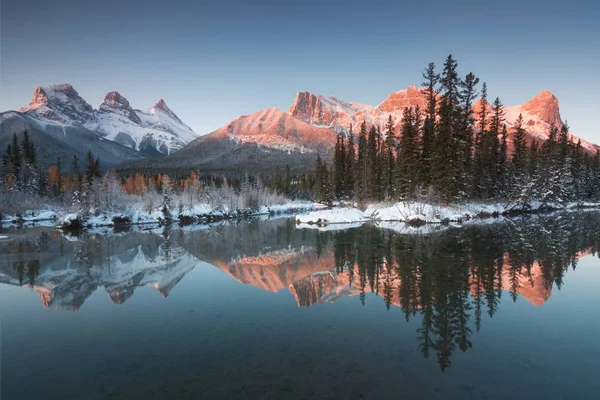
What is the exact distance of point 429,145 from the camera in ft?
159

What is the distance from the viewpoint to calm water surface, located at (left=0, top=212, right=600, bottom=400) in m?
7.89

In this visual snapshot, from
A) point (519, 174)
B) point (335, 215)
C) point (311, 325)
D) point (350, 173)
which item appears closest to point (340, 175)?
point (350, 173)

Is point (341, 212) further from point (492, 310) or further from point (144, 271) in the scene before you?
point (492, 310)

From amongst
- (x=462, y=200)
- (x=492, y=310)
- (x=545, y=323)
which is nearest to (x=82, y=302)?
(x=492, y=310)

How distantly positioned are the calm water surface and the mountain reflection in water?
111 millimetres

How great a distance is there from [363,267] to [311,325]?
8.65m

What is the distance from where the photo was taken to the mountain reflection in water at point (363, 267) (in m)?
13.4

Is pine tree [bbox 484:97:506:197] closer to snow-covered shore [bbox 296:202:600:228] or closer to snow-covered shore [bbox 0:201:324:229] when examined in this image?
snow-covered shore [bbox 296:202:600:228]

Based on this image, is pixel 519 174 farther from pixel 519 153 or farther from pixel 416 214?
pixel 416 214

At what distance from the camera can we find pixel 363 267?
19844 mm

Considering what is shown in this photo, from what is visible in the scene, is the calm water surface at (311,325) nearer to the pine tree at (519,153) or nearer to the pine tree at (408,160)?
the pine tree at (408,160)

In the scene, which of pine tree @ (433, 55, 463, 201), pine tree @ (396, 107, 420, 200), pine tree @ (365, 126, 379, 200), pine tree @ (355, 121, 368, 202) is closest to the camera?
pine tree @ (433, 55, 463, 201)

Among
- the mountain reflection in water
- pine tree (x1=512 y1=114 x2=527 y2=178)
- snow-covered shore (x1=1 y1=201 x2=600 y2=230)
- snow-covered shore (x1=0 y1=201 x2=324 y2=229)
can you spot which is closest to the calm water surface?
the mountain reflection in water

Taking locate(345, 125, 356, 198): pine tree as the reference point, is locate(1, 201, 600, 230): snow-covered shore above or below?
below
